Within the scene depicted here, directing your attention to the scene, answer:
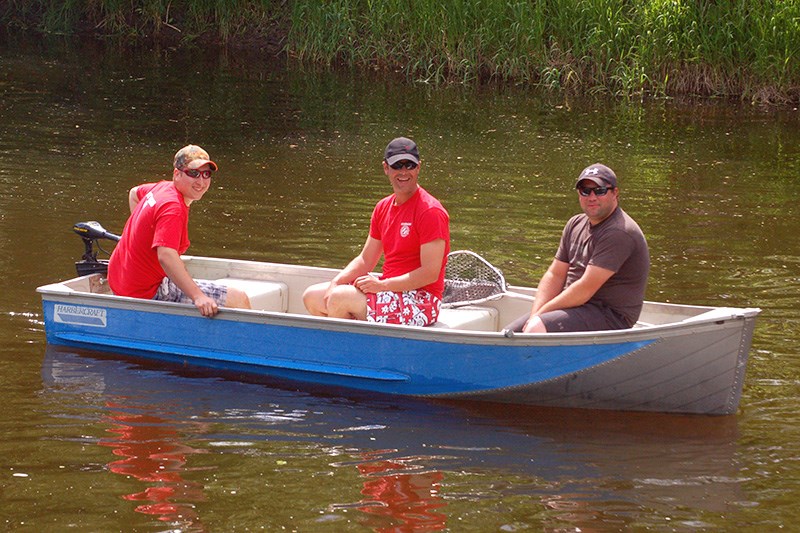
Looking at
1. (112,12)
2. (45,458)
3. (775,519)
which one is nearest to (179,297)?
(45,458)

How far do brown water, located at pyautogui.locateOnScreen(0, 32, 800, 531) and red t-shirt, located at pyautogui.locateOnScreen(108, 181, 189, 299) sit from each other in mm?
521

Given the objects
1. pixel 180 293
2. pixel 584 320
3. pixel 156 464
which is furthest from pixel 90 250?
pixel 584 320

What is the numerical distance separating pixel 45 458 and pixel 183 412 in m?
0.96

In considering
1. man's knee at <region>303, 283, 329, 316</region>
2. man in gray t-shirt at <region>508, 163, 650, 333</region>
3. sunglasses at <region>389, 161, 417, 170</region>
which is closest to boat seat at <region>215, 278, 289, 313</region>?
man's knee at <region>303, 283, 329, 316</region>

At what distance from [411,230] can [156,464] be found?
1946mm

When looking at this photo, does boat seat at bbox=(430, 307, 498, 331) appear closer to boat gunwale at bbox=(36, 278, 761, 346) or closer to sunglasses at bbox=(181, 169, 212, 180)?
boat gunwale at bbox=(36, 278, 761, 346)

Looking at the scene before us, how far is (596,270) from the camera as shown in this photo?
687cm

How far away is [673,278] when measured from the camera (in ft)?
32.6

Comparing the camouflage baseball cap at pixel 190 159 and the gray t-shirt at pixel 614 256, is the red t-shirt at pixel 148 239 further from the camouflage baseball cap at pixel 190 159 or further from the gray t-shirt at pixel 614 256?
the gray t-shirt at pixel 614 256

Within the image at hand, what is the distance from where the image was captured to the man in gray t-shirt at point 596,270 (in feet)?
22.4

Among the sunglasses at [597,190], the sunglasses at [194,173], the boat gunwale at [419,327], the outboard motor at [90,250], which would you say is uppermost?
the sunglasses at [194,173]

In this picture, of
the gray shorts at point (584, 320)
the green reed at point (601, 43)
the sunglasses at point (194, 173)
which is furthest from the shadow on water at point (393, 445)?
the green reed at point (601, 43)

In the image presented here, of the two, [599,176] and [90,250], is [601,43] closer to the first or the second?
[90,250]

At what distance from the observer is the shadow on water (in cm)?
600
